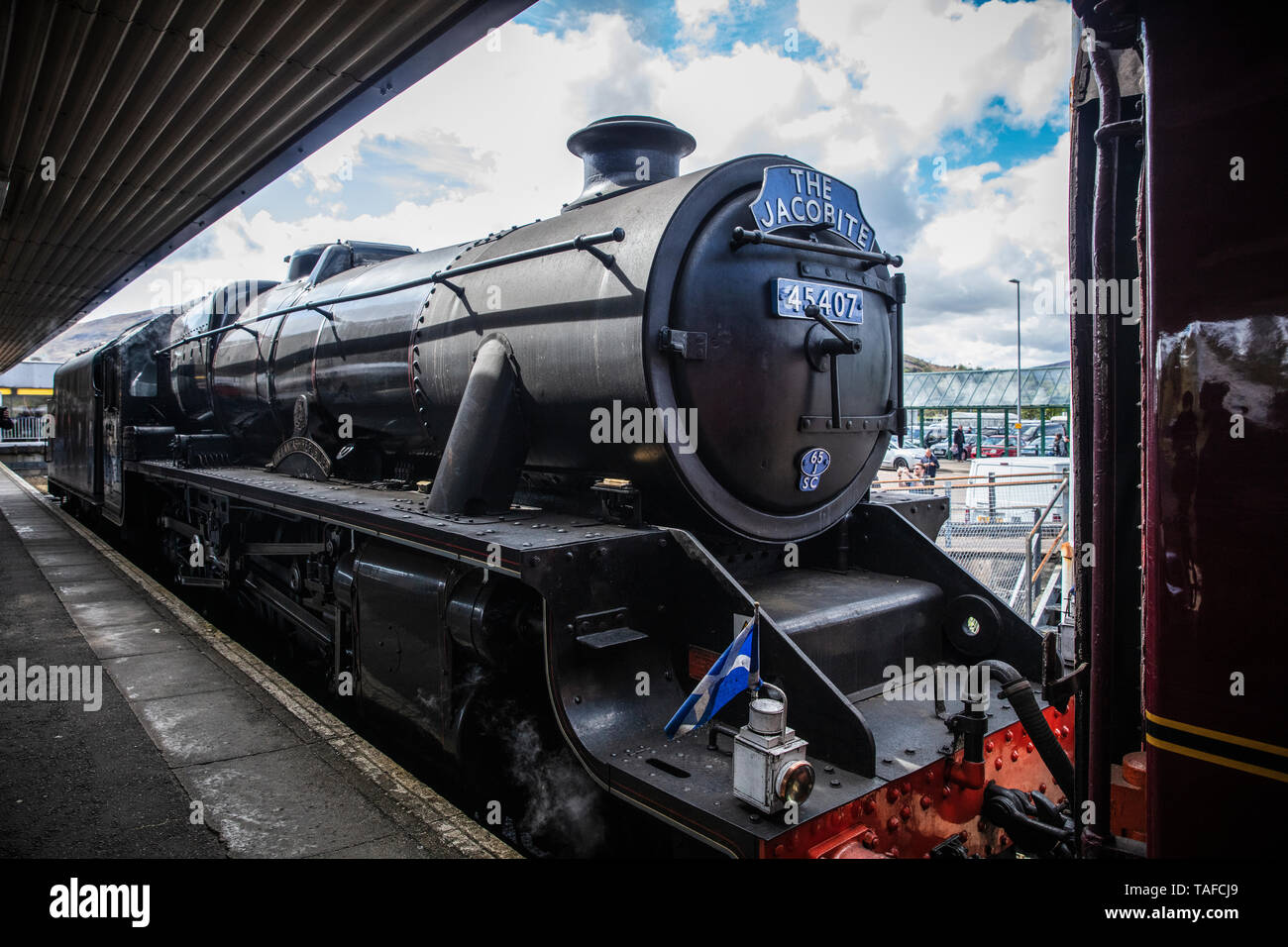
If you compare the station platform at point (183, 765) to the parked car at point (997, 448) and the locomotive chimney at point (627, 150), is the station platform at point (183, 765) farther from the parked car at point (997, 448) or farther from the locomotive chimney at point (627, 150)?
the parked car at point (997, 448)

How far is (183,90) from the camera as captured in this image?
6113 mm

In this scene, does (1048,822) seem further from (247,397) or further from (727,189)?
(247,397)

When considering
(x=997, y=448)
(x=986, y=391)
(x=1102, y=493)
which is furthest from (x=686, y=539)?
(x=986, y=391)

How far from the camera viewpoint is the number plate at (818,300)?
3.35 metres

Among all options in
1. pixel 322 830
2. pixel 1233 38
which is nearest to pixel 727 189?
pixel 1233 38

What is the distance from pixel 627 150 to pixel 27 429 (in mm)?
46955

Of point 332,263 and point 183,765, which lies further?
point 332,263

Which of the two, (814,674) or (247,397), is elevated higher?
(247,397)

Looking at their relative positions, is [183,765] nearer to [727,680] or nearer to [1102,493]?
[727,680]

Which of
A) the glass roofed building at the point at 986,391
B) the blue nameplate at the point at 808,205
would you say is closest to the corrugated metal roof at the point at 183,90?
the blue nameplate at the point at 808,205

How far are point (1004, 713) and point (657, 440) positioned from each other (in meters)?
1.77

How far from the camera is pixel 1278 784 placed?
4.85 feet

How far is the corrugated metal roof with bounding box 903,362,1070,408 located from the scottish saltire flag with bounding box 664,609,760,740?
123 ft

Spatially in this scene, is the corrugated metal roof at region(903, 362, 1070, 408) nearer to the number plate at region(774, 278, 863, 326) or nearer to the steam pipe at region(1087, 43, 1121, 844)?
the number plate at region(774, 278, 863, 326)
